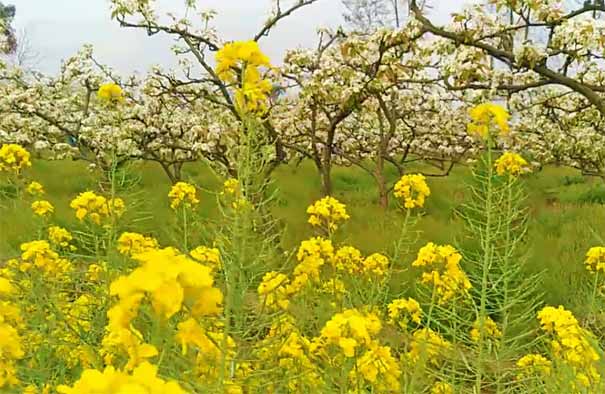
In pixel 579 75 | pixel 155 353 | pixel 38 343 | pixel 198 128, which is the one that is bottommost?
pixel 38 343

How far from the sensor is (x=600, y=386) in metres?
2.07

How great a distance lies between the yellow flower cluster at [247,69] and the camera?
1885mm

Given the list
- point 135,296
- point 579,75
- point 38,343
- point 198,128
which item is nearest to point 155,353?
point 135,296

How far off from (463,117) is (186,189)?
607 centimetres

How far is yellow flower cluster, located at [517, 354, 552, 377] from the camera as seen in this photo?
7.81 ft

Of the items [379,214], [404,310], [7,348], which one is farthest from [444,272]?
[379,214]

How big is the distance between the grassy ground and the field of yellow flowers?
247mm

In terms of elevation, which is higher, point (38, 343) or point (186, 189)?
point (186, 189)

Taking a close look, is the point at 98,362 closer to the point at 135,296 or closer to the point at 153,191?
the point at 135,296

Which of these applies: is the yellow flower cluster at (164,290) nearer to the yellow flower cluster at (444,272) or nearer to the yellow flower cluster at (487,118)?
the yellow flower cluster at (487,118)

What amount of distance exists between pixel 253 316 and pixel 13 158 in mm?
2247

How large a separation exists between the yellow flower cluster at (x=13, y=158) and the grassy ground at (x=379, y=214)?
0.39 m

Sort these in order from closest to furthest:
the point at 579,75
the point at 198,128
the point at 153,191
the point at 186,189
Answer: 1. the point at 186,189
2. the point at 579,75
3. the point at 198,128
4. the point at 153,191

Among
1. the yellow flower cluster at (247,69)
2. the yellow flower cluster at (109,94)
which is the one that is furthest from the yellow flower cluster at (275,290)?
the yellow flower cluster at (109,94)
